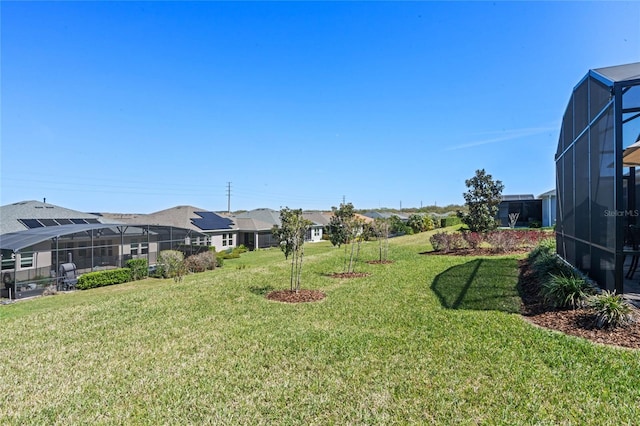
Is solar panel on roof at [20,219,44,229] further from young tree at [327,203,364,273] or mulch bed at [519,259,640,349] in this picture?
mulch bed at [519,259,640,349]

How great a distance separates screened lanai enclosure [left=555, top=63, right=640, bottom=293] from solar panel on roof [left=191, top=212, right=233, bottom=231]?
27747 mm

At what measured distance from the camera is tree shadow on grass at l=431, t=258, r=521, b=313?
6.93 m

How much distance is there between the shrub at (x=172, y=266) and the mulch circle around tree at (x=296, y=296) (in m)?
7.69

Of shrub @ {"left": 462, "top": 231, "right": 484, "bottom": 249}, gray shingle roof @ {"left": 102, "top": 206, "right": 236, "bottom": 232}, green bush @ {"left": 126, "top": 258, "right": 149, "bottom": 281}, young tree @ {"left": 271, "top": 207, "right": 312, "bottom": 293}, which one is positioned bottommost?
green bush @ {"left": 126, "top": 258, "right": 149, "bottom": 281}

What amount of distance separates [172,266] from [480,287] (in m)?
15.1

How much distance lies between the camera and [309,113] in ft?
66.4

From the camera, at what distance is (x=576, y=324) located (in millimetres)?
5227

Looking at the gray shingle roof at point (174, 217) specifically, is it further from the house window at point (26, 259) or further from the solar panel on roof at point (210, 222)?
the house window at point (26, 259)

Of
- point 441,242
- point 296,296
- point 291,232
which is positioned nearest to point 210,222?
point 441,242

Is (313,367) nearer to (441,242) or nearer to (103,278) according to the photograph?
(441,242)

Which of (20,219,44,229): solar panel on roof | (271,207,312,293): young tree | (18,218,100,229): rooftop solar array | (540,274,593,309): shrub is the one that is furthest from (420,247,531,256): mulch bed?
(20,219,44,229): solar panel on roof

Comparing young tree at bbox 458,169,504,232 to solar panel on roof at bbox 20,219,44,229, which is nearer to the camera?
young tree at bbox 458,169,504,232

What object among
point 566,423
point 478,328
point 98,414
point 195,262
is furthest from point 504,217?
point 98,414

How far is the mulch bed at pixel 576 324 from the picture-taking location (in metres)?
4.54
